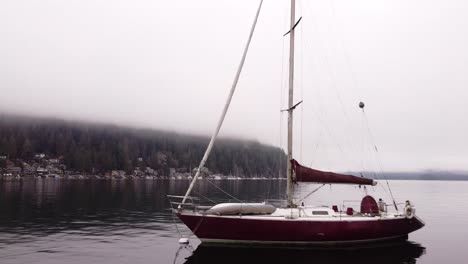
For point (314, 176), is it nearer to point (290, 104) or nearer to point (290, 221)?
point (290, 221)

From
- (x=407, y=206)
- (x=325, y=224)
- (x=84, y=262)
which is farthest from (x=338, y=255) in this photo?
(x=84, y=262)

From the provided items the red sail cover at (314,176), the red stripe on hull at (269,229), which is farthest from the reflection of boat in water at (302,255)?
the red sail cover at (314,176)

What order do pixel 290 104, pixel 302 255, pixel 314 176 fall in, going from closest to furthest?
pixel 302 255, pixel 290 104, pixel 314 176

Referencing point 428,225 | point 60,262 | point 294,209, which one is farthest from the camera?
point 428,225

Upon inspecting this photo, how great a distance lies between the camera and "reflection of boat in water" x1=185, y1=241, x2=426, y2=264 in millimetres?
23297

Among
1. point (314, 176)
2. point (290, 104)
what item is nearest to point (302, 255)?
point (314, 176)

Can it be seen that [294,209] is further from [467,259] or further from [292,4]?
[292,4]

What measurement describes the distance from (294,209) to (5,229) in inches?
872

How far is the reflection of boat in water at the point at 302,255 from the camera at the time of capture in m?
23.3

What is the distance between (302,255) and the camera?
24.4 metres

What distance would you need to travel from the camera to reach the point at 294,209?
86.7 feet

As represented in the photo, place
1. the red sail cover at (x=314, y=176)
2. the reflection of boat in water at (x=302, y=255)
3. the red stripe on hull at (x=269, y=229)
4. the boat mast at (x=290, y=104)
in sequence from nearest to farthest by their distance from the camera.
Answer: the reflection of boat in water at (x=302, y=255) → the red stripe on hull at (x=269, y=229) → the boat mast at (x=290, y=104) → the red sail cover at (x=314, y=176)

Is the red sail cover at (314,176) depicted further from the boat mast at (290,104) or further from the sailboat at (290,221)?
the boat mast at (290,104)

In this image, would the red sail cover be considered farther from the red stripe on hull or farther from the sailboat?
the red stripe on hull
